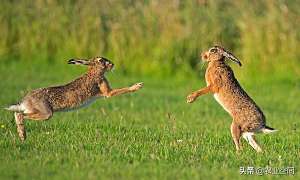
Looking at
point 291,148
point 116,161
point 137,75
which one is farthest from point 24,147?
point 137,75

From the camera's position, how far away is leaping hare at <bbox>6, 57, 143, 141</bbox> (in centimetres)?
941

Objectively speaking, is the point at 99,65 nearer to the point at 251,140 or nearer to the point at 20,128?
the point at 20,128

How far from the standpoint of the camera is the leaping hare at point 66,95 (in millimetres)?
9414

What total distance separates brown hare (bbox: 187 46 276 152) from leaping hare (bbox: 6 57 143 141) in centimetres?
84

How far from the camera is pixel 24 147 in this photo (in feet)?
28.9

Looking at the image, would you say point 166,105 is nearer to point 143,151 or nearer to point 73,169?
point 143,151

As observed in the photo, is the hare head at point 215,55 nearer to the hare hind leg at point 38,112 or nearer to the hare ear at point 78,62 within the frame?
the hare ear at point 78,62

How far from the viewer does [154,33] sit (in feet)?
61.2

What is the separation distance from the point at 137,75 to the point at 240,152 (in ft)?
30.0

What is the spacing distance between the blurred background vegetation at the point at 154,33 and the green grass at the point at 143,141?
2.10 meters

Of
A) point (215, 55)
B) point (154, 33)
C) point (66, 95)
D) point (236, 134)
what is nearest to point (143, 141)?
point (66, 95)

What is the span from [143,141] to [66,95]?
3.31 ft

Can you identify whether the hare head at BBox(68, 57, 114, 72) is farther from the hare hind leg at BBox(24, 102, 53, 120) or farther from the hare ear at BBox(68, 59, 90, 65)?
the hare hind leg at BBox(24, 102, 53, 120)

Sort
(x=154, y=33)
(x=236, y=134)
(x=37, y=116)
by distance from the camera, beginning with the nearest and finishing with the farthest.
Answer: (x=236, y=134) → (x=37, y=116) → (x=154, y=33)
